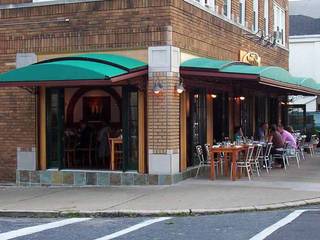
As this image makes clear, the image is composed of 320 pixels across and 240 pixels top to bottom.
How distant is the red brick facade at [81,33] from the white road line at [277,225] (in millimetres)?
4485

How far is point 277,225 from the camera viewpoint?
9.73 m

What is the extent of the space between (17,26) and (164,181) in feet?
19.1

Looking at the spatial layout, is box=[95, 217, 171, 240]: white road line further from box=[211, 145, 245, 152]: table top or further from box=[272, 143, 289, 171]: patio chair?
box=[272, 143, 289, 171]: patio chair

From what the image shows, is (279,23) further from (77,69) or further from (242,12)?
(77,69)

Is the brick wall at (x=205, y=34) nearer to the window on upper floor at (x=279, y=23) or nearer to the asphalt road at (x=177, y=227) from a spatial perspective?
the window on upper floor at (x=279, y=23)

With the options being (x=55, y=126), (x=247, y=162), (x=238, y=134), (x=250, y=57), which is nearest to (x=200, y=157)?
(x=247, y=162)

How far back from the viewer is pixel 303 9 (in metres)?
49.2

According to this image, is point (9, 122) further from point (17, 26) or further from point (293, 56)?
point (293, 56)

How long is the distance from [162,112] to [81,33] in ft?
9.93

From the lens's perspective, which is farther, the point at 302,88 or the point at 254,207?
the point at 302,88

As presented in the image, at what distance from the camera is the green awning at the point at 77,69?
519 inches

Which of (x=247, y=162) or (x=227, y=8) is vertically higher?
(x=227, y=8)

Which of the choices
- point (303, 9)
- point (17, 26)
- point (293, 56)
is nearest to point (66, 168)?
point (17, 26)

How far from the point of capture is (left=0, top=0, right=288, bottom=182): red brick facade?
1477 cm
